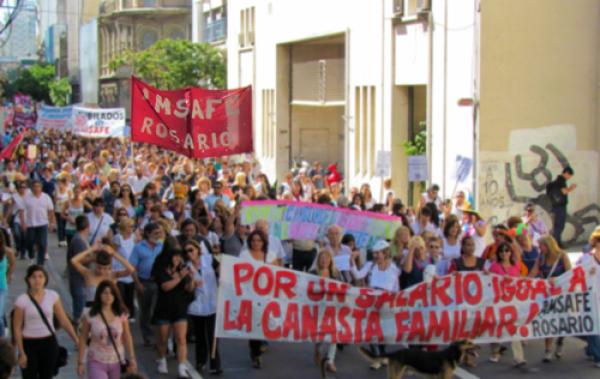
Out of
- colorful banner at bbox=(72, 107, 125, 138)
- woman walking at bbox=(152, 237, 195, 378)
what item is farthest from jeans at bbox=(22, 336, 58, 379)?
colorful banner at bbox=(72, 107, 125, 138)

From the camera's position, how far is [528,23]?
20.8m

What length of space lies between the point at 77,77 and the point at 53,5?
30195 mm

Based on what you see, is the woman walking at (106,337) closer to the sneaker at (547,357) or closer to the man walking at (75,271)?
the man walking at (75,271)

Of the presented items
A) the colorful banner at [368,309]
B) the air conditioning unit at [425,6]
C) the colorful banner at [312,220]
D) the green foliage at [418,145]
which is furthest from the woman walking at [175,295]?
the green foliage at [418,145]

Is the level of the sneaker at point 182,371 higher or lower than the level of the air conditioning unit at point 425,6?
lower

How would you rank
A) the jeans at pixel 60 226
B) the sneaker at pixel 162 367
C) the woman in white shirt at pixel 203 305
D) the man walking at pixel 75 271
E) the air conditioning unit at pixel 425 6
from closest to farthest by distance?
1. the woman in white shirt at pixel 203 305
2. the sneaker at pixel 162 367
3. the man walking at pixel 75 271
4. the jeans at pixel 60 226
5. the air conditioning unit at pixel 425 6

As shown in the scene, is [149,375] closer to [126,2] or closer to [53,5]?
[126,2]

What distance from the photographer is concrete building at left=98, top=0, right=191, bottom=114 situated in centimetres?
7469

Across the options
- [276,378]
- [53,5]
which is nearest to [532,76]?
[276,378]

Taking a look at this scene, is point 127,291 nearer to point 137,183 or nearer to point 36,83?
point 137,183

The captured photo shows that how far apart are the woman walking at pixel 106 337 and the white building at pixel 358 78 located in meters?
11.9

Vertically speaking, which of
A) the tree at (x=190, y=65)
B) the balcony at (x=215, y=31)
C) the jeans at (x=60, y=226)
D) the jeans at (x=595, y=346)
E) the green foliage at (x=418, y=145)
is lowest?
the jeans at (x=595, y=346)

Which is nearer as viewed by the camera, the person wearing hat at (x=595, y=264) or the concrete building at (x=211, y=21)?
the person wearing hat at (x=595, y=264)

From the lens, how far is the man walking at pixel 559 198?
19.8 meters
